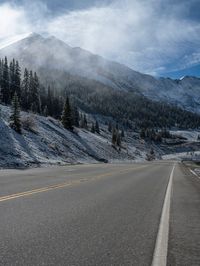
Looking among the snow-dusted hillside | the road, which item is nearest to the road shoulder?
the road

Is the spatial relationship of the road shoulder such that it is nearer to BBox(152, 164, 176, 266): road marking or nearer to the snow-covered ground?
BBox(152, 164, 176, 266): road marking

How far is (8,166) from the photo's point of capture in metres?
38.9

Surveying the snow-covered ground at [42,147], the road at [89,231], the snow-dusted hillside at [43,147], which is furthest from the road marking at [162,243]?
the snow-dusted hillside at [43,147]

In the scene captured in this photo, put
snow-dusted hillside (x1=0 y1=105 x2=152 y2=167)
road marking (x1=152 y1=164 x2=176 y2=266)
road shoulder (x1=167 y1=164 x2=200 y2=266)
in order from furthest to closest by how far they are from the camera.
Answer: snow-dusted hillside (x1=0 y1=105 x2=152 y2=167) < road shoulder (x1=167 y1=164 x2=200 y2=266) < road marking (x1=152 y1=164 x2=176 y2=266)

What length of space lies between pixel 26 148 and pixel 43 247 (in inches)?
1873

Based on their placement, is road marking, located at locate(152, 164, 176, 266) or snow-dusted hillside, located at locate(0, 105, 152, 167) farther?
snow-dusted hillside, located at locate(0, 105, 152, 167)

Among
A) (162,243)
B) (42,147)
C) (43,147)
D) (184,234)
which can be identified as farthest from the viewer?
(43,147)

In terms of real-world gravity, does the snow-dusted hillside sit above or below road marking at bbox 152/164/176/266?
above

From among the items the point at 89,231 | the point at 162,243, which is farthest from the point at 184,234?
the point at 89,231

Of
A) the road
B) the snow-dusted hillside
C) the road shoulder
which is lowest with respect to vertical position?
the road shoulder

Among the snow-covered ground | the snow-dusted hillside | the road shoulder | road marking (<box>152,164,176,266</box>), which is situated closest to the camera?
road marking (<box>152,164,176,266</box>)

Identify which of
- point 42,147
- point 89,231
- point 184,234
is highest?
point 42,147

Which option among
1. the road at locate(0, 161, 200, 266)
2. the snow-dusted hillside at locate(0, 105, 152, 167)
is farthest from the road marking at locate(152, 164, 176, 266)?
the snow-dusted hillside at locate(0, 105, 152, 167)

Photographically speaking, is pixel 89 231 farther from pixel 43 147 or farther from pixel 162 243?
pixel 43 147
